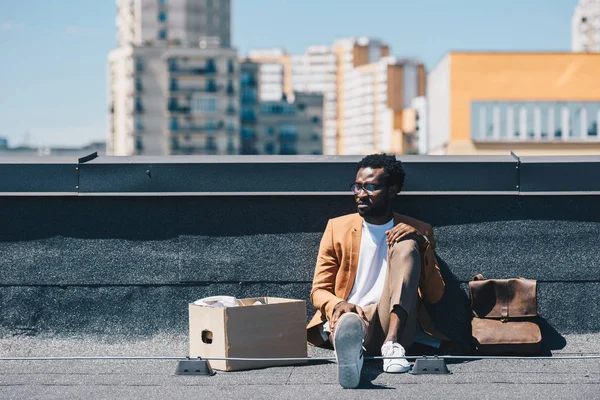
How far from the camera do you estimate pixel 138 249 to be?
7570 millimetres

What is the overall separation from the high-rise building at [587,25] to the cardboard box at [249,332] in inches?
4277

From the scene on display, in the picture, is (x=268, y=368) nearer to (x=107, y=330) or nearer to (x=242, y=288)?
(x=242, y=288)

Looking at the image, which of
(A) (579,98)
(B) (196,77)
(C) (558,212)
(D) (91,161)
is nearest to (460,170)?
(C) (558,212)

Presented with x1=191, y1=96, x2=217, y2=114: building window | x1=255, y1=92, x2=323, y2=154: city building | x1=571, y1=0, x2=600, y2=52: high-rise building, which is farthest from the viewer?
x1=255, y1=92, x2=323, y2=154: city building

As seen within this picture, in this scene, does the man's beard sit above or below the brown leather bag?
above

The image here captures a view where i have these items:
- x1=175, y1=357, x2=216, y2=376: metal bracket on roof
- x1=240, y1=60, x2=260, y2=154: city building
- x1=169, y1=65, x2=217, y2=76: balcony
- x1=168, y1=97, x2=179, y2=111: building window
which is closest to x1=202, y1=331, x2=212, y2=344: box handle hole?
x1=175, y1=357, x2=216, y2=376: metal bracket on roof

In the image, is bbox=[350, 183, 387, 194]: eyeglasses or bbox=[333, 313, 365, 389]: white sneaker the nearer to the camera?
bbox=[333, 313, 365, 389]: white sneaker

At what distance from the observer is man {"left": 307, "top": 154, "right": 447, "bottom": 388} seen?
659 cm

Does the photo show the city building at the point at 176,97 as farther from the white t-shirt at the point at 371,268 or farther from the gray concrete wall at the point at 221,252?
the white t-shirt at the point at 371,268

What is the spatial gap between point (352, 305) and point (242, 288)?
1.24 metres

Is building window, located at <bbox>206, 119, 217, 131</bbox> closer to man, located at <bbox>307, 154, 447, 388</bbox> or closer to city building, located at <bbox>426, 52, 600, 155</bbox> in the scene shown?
city building, located at <bbox>426, 52, 600, 155</bbox>

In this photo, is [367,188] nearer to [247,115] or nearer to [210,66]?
[210,66]

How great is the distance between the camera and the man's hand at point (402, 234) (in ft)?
21.9

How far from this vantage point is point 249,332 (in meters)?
6.74
